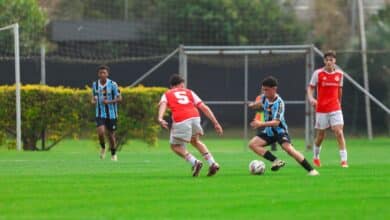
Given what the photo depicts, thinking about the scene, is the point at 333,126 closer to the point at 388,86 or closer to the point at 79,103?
the point at 79,103

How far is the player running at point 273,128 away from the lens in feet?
59.7

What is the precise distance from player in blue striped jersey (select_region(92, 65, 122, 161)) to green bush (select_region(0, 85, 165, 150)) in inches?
225

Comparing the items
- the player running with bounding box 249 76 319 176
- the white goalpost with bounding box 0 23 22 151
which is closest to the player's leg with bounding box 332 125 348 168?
the player running with bounding box 249 76 319 176

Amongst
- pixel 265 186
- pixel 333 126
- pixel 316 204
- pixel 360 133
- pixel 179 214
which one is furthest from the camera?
pixel 360 133

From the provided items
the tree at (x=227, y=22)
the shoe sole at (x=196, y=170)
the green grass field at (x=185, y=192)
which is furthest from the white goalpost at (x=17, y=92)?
the tree at (x=227, y=22)

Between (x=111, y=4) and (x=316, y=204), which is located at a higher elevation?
(x=111, y=4)

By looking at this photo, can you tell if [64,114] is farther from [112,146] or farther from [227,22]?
[227,22]

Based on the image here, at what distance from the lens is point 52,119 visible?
3181cm

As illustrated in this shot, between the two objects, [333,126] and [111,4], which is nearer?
[333,126]

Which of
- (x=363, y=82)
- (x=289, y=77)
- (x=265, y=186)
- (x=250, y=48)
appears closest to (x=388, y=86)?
(x=363, y=82)

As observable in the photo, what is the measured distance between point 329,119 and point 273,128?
11.1 feet

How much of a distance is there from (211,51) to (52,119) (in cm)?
452

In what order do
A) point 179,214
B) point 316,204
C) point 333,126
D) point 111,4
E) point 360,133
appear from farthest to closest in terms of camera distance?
point 111,4, point 360,133, point 333,126, point 316,204, point 179,214

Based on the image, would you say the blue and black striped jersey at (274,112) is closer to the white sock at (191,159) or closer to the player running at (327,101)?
the white sock at (191,159)
